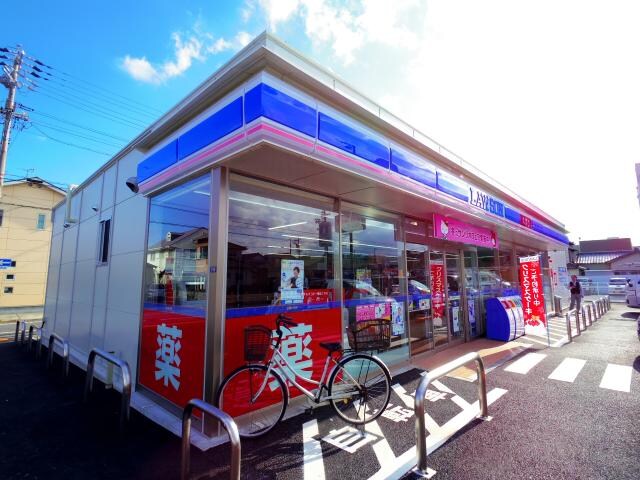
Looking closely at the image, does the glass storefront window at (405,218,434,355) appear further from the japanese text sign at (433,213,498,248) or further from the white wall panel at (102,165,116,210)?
the white wall panel at (102,165,116,210)

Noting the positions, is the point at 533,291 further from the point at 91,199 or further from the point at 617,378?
the point at 91,199

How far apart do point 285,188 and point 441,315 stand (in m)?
5.11

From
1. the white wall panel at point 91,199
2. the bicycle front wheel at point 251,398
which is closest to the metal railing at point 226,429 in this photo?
the bicycle front wheel at point 251,398

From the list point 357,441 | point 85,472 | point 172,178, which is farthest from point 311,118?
point 85,472

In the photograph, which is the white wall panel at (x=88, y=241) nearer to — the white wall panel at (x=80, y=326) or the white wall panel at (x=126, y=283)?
the white wall panel at (x=80, y=326)

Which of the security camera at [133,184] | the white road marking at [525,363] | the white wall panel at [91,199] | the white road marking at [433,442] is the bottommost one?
the white road marking at [433,442]

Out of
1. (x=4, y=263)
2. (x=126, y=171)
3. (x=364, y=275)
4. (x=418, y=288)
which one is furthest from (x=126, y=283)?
(x=4, y=263)

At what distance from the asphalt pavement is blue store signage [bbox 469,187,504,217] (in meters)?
3.54

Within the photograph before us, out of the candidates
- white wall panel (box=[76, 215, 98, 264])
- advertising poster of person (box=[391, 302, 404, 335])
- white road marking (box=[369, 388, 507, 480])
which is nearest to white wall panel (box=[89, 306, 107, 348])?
white wall panel (box=[76, 215, 98, 264])

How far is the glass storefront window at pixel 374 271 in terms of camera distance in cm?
541

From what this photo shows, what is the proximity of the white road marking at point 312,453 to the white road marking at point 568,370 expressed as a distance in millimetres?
4259

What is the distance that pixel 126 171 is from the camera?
605cm

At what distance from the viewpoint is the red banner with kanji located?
8062 mm

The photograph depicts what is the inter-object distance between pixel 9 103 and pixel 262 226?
1718 cm
